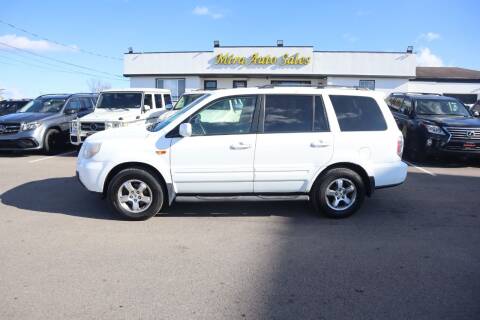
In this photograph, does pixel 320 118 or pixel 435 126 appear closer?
pixel 320 118

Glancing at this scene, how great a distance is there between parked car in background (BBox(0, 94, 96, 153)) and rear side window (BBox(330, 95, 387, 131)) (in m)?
9.09

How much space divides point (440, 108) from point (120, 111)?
906 cm

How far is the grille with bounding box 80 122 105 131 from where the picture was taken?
11.3m

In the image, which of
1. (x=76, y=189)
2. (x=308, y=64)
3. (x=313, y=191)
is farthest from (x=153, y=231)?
(x=308, y=64)

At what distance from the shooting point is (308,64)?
28.7 metres

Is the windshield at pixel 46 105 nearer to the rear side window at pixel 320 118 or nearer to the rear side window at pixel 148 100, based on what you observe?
the rear side window at pixel 148 100

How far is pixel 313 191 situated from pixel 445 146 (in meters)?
6.06

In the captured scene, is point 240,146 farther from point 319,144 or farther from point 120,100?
point 120,100

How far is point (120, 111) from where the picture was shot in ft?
39.4

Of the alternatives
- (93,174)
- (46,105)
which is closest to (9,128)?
(46,105)

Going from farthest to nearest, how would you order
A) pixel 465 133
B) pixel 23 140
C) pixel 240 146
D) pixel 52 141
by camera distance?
pixel 52 141 < pixel 23 140 < pixel 465 133 < pixel 240 146

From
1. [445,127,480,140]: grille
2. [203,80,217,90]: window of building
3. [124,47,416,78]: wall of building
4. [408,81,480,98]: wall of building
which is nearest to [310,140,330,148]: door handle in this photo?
[445,127,480,140]: grille

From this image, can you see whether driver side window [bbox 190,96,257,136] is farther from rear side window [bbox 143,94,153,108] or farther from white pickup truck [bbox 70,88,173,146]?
rear side window [bbox 143,94,153,108]

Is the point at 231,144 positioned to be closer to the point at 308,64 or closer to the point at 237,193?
the point at 237,193
